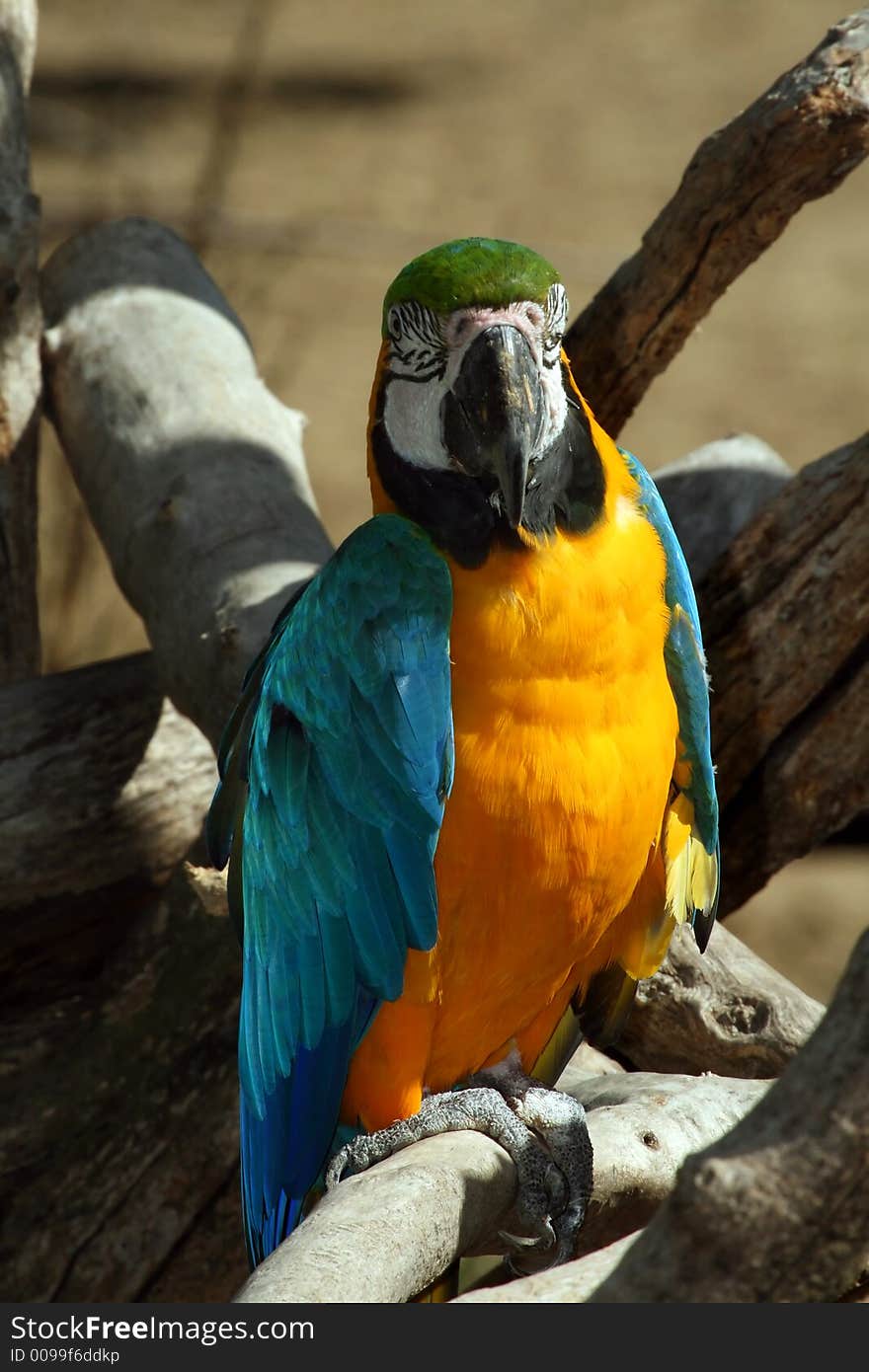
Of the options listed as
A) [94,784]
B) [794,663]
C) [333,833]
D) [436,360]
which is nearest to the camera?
[436,360]

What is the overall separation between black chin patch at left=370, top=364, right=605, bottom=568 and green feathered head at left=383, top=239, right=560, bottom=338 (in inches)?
6.9

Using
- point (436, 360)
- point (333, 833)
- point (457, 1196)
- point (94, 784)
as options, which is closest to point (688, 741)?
point (333, 833)

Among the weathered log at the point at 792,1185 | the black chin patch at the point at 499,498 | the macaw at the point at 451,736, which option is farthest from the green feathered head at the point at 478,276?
the weathered log at the point at 792,1185

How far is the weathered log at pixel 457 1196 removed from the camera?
1434 millimetres

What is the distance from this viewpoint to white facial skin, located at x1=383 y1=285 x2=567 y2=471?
6.12ft

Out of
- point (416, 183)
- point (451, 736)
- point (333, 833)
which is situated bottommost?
point (333, 833)

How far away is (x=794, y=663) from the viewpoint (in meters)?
2.61

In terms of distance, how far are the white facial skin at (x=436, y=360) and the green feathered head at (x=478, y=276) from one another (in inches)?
0.4

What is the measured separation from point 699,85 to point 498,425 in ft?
30.2

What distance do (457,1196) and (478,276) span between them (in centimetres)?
108

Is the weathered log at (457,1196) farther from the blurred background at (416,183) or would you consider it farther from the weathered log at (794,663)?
the blurred background at (416,183)

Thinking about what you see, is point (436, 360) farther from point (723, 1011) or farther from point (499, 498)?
point (723, 1011)

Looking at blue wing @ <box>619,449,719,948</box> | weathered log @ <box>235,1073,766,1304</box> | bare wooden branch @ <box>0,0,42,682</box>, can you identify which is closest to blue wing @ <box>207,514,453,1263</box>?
weathered log @ <box>235,1073,766,1304</box>

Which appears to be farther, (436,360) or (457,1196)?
(436,360)
